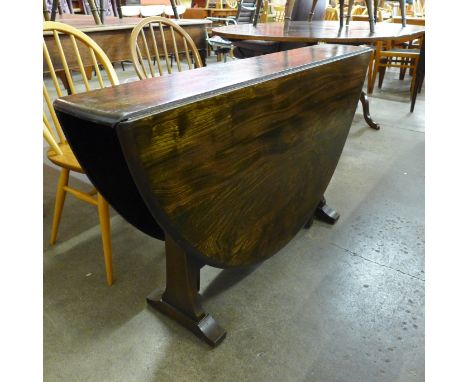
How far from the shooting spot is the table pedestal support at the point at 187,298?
3.59ft

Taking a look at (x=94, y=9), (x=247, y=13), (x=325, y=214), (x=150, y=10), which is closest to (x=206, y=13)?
(x=247, y=13)

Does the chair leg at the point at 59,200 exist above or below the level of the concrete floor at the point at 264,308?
above

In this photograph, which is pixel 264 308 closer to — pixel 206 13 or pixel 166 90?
pixel 166 90

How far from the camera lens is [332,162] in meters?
1.43

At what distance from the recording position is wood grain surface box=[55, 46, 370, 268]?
2.38ft

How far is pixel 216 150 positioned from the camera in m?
0.85

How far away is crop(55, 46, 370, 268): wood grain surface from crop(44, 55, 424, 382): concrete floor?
229mm

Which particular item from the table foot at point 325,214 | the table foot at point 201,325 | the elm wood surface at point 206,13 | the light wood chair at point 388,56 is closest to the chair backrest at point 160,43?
the table foot at point 325,214

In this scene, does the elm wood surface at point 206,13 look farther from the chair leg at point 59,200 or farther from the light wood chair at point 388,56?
the chair leg at point 59,200

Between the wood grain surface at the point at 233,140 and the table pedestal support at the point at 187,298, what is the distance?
132 mm

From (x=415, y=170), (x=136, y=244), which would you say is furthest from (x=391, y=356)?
(x=415, y=170)

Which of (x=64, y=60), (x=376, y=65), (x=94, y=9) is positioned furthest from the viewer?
(x=376, y=65)

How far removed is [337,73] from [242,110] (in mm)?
509

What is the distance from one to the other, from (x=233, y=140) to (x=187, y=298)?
54 centimetres
